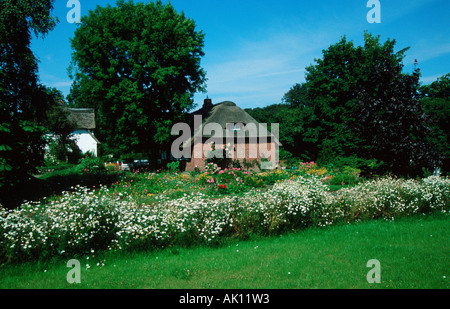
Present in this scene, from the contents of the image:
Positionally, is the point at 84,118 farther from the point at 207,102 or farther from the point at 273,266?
the point at 273,266

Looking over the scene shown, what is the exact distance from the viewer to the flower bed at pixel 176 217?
17.5 ft

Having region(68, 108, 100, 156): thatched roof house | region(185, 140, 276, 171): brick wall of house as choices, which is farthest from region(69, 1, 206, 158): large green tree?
region(68, 108, 100, 156): thatched roof house

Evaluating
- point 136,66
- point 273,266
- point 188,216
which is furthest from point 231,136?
point 273,266

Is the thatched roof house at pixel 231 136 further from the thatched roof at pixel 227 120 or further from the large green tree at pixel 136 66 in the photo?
the large green tree at pixel 136 66

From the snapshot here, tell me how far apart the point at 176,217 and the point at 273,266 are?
2.39 metres

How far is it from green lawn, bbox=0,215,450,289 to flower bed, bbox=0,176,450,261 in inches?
10.9

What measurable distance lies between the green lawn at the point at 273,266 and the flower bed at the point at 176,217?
0.91 feet

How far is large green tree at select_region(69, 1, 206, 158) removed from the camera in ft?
68.4

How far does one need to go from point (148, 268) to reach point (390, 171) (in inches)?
428

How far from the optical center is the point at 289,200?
7.30m

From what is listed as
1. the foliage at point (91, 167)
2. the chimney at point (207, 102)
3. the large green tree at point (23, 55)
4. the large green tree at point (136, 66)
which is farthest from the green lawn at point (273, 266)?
the chimney at point (207, 102)

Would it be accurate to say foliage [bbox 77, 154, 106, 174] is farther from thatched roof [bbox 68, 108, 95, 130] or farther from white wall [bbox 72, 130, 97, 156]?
thatched roof [bbox 68, 108, 95, 130]

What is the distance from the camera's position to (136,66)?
67.9 ft
